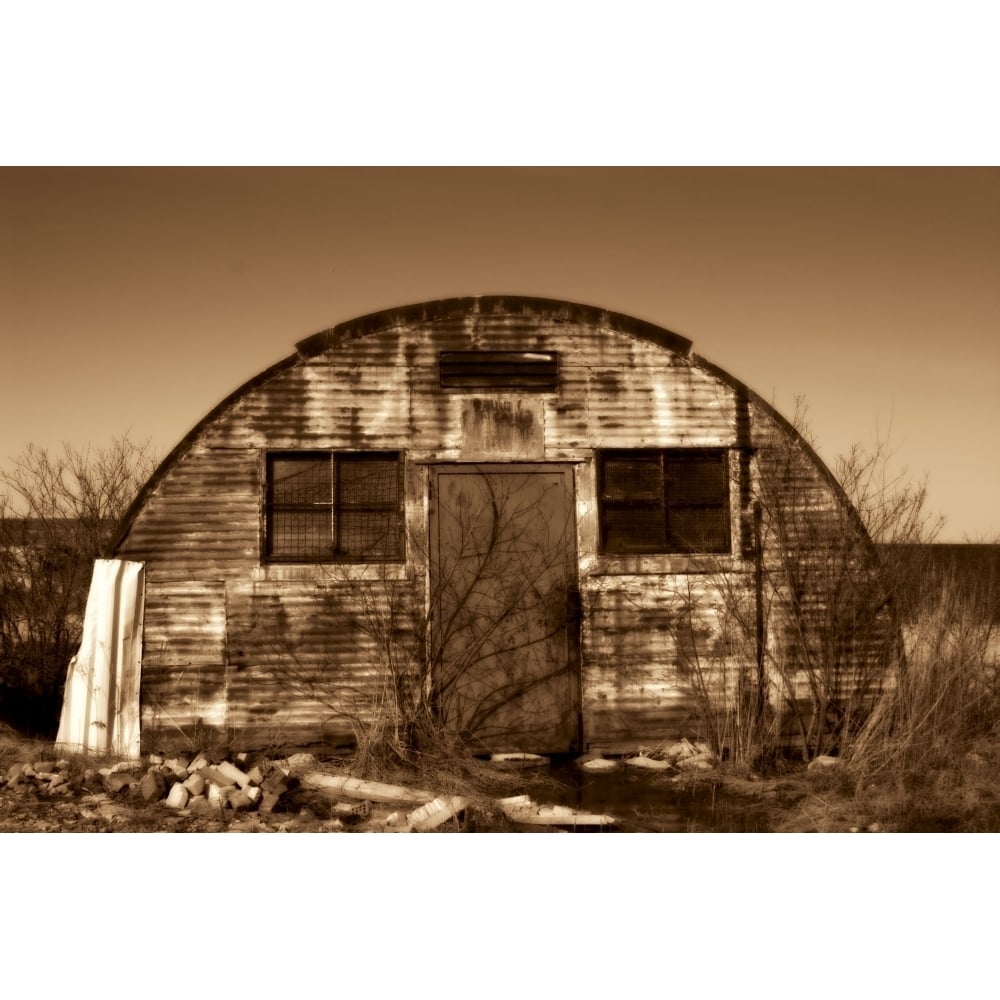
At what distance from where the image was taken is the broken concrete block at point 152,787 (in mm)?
6898

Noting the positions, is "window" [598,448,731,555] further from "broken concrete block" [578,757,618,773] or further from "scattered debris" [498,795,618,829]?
"scattered debris" [498,795,618,829]

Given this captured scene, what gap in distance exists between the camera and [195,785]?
6996mm

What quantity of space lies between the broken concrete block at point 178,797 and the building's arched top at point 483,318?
2.72 m

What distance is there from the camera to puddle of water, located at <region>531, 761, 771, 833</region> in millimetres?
6504

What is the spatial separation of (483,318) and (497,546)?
2053mm

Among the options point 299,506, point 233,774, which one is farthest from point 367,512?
point 233,774

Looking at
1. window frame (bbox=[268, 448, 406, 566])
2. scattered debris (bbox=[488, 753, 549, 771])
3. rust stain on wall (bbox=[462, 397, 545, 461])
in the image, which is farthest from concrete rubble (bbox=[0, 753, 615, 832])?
rust stain on wall (bbox=[462, 397, 545, 461])

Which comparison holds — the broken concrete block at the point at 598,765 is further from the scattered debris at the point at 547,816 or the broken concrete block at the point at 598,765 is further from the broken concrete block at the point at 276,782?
the broken concrete block at the point at 276,782

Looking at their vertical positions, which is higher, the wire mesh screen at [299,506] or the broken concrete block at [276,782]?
the wire mesh screen at [299,506]

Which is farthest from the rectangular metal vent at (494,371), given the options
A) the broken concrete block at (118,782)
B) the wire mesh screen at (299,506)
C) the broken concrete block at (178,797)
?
the broken concrete block at (118,782)

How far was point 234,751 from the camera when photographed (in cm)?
812

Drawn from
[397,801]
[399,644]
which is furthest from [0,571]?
[397,801]

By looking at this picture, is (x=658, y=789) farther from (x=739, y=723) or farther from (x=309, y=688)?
(x=309, y=688)

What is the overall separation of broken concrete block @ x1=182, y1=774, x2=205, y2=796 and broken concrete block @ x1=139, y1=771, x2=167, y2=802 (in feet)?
0.52
